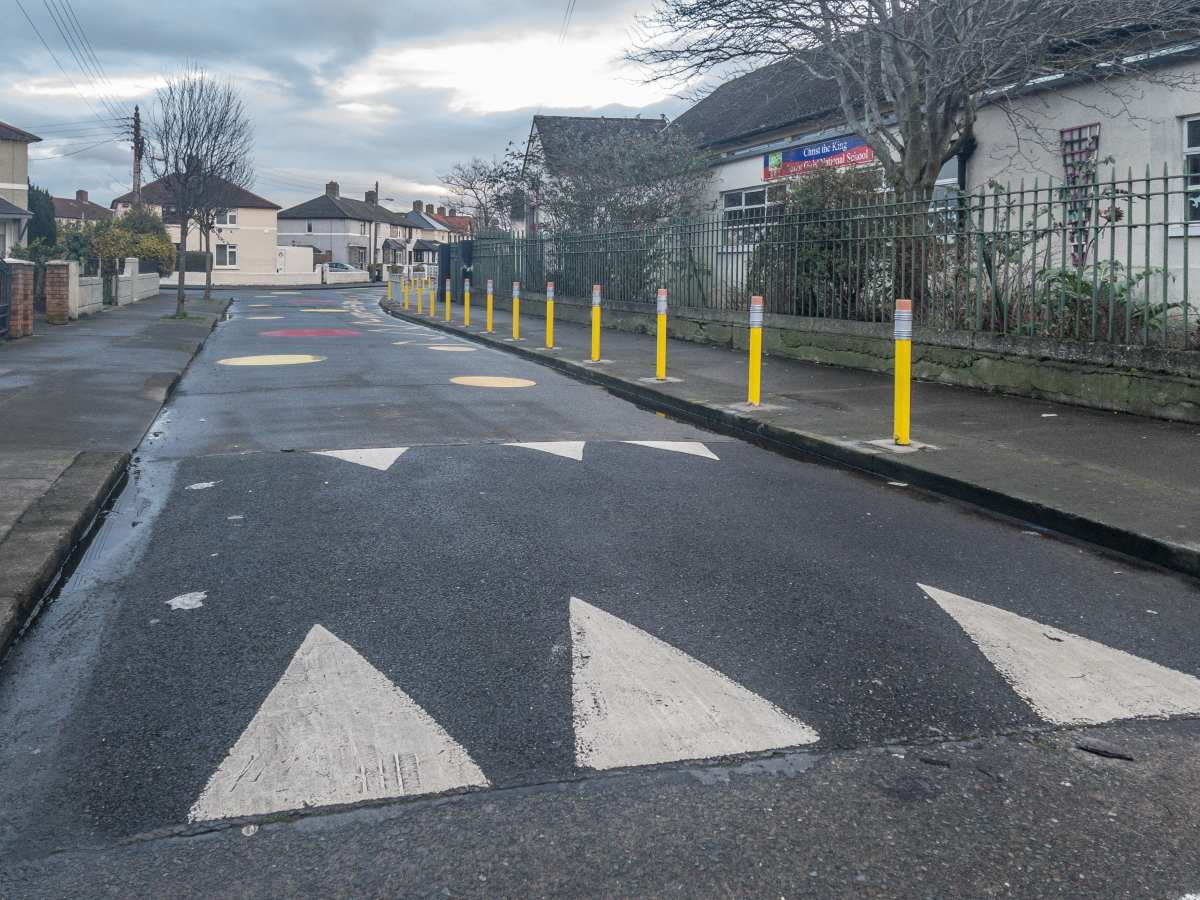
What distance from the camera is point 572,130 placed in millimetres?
40438

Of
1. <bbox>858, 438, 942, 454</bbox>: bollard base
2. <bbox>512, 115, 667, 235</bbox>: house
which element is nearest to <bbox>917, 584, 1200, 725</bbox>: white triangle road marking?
<bbox>858, 438, 942, 454</bbox>: bollard base

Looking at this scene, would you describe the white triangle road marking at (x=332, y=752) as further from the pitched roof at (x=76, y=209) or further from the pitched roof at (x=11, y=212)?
the pitched roof at (x=76, y=209)

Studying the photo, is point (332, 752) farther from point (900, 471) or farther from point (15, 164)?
point (15, 164)

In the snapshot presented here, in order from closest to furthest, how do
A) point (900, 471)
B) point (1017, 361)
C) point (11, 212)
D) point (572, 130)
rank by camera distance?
1. point (900, 471)
2. point (1017, 361)
3. point (572, 130)
4. point (11, 212)

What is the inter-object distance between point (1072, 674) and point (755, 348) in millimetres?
6804

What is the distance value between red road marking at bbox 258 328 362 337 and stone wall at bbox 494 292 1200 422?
27.1 feet

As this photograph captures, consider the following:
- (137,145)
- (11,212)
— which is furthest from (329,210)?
(11,212)

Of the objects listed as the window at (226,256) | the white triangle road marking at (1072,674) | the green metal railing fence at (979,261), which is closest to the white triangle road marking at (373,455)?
the white triangle road marking at (1072,674)

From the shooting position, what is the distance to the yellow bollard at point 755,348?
34.1 ft

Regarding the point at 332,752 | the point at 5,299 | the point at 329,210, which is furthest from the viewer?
the point at 329,210

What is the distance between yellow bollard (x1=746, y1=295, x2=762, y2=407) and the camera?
1041 cm

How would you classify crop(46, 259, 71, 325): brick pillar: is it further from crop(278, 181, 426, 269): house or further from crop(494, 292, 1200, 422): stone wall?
crop(278, 181, 426, 269): house

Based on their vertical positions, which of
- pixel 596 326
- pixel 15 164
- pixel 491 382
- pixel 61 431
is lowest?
pixel 61 431

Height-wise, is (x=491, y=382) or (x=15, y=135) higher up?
(x=15, y=135)
